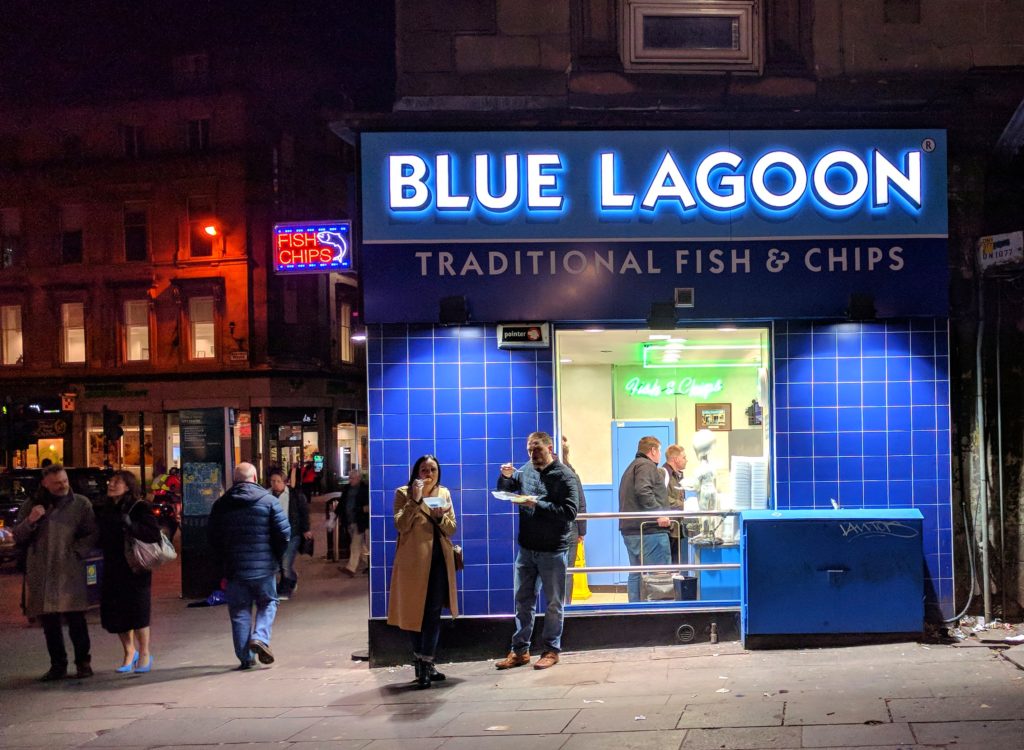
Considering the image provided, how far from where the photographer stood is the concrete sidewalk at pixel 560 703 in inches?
259

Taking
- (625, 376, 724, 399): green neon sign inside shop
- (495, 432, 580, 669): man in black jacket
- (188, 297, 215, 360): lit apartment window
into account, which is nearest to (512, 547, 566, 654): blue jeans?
(495, 432, 580, 669): man in black jacket

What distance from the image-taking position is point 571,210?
973 centimetres

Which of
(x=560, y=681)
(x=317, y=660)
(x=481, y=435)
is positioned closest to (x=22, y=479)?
(x=317, y=660)

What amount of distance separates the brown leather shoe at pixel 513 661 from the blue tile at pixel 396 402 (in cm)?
239

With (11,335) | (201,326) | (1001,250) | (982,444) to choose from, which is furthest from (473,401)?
(11,335)

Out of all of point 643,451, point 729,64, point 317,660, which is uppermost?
point 729,64

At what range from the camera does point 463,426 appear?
967 centimetres

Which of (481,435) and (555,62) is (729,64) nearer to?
(555,62)

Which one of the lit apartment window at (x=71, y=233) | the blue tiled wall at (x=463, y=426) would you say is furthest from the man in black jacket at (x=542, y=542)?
the lit apartment window at (x=71, y=233)

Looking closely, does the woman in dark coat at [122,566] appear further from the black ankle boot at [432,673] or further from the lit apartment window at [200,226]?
the lit apartment window at [200,226]

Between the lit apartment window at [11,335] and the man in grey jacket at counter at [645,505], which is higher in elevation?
the lit apartment window at [11,335]

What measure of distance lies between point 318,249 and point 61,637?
451cm

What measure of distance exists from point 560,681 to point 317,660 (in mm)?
2937

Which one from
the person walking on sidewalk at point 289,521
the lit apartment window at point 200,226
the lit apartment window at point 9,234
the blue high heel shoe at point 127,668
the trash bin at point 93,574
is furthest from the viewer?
the lit apartment window at point 9,234
